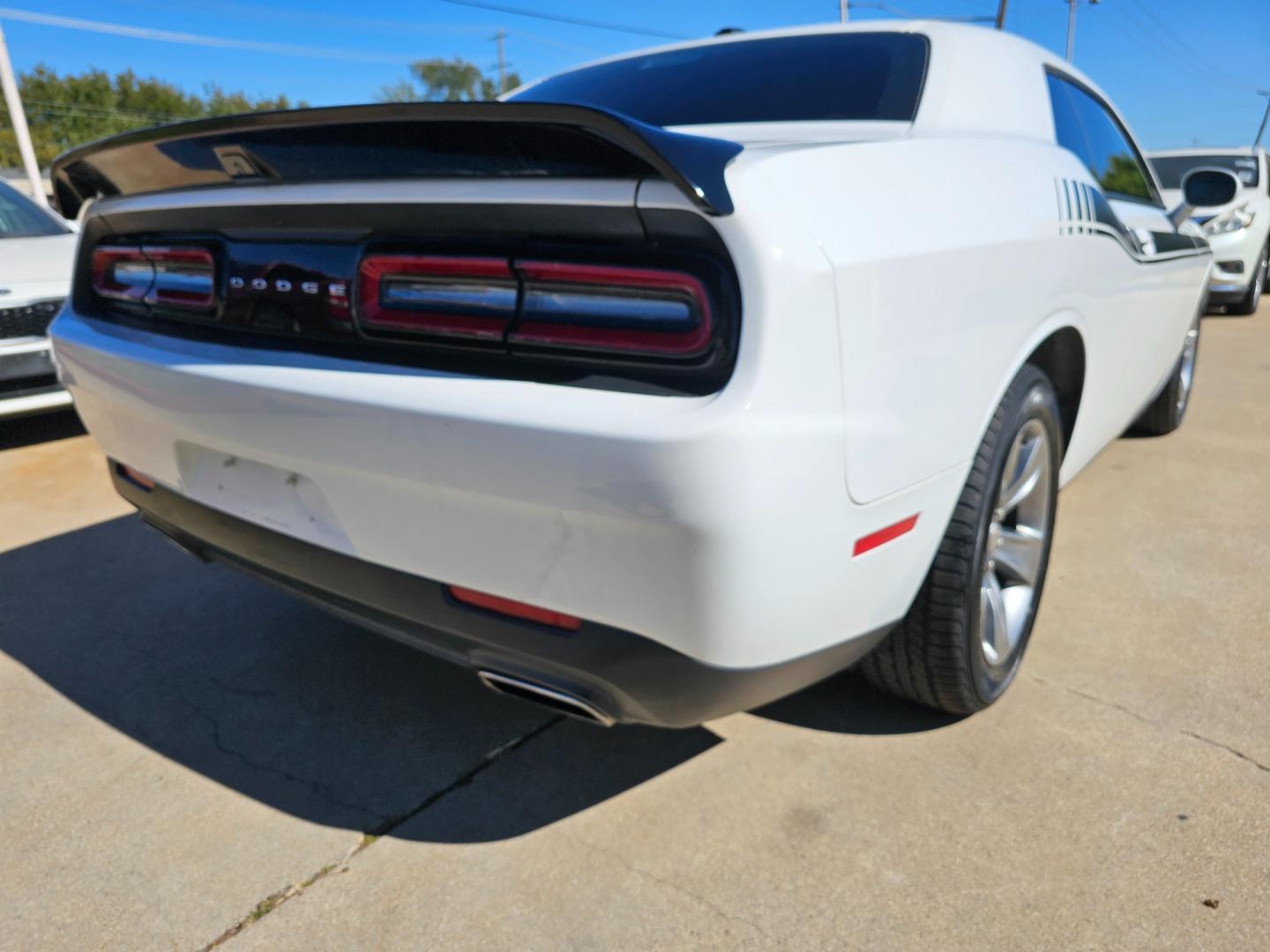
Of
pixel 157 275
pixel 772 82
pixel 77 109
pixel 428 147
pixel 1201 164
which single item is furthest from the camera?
pixel 77 109

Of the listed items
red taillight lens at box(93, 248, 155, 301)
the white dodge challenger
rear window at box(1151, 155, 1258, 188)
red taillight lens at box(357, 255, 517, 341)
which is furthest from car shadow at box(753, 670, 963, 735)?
rear window at box(1151, 155, 1258, 188)

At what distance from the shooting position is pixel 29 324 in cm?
432

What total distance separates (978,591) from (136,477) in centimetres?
181

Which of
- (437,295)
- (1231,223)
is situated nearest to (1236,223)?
(1231,223)

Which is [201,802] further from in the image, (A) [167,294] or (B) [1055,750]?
(B) [1055,750]

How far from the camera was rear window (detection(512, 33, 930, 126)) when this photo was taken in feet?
6.98

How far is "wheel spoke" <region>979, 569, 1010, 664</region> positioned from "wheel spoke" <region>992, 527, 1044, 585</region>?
0.07m

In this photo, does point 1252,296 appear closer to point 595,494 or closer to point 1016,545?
point 1016,545

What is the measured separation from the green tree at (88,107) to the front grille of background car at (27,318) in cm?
5409

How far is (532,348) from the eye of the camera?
1.40 meters

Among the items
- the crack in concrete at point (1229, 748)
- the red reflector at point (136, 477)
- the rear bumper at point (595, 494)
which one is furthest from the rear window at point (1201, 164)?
the red reflector at point (136, 477)

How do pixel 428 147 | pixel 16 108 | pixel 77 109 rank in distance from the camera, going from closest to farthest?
pixel 428 147, pixel 16 108, pixel 77 109

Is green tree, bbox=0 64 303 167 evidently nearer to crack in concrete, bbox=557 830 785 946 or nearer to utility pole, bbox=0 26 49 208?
utility pole, bbox=0 26 49 208

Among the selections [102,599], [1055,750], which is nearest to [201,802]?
[102,599]
